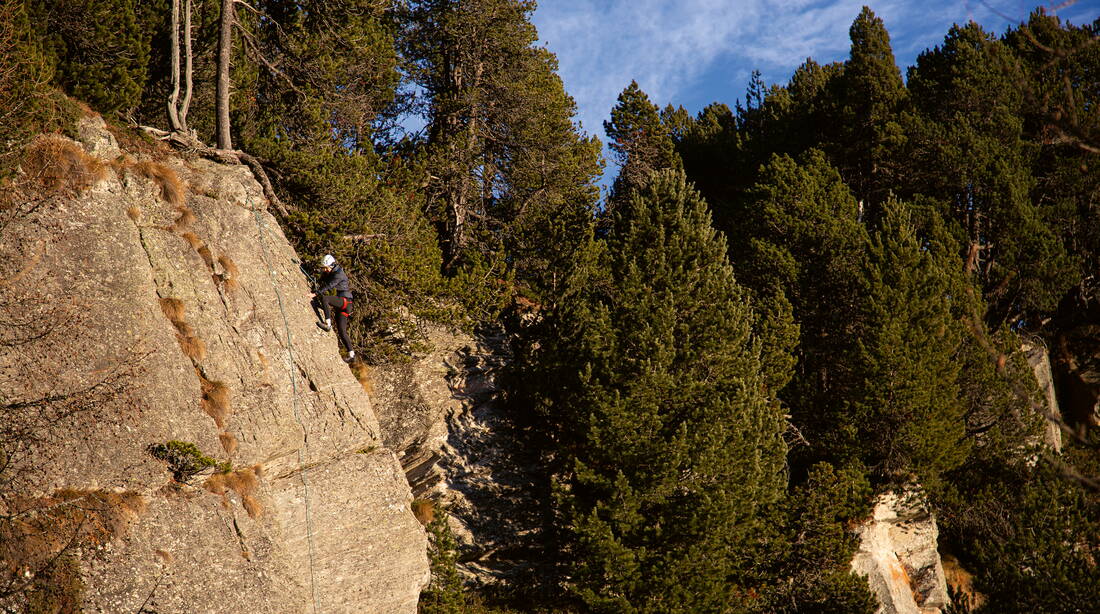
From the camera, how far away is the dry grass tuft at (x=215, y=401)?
1667 cm

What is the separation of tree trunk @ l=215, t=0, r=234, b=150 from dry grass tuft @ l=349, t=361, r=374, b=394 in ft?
21.6

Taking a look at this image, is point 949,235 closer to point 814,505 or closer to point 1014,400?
point 1014,400

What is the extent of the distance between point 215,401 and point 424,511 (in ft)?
26.1

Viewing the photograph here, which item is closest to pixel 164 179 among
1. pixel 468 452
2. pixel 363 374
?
pixel 363 374

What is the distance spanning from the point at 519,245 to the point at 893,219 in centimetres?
1357

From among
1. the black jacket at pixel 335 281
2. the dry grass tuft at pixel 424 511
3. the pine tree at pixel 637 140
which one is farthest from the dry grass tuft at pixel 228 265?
the pine tree at pixel 637 140

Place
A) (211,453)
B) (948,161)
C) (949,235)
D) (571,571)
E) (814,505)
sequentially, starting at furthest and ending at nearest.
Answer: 1. (948,161)
2. (949,235)
3. (814,505)
4. (571,571)
5. (211,453)

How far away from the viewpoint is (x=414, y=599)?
1917 centimetres

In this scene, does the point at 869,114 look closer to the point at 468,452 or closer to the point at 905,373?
the point at 905,373

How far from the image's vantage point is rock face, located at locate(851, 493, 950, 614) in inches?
1054

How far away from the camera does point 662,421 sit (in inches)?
908

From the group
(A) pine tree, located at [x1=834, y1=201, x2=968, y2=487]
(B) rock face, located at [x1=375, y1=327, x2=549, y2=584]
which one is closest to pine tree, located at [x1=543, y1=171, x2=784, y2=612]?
(B) rock face, located at [x1=375, y1=327, x2=549, y2=584]

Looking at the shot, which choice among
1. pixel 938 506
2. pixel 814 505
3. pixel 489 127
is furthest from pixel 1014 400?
pixel 489 127

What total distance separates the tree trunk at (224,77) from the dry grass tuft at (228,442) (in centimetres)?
828
